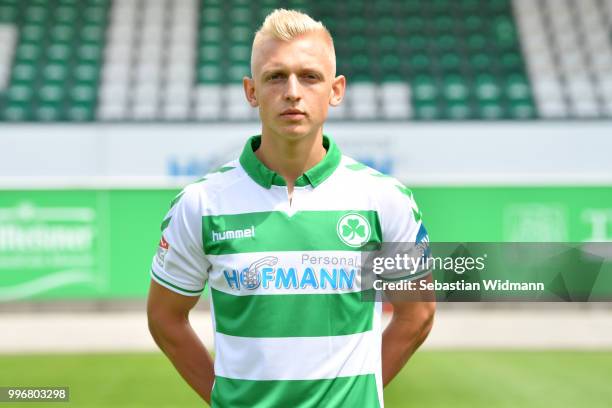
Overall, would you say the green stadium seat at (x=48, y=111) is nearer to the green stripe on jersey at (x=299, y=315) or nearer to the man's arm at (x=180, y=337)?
the man's arm at (x=180, y=337)

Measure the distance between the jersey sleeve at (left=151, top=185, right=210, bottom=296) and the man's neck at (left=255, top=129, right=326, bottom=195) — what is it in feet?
0.72

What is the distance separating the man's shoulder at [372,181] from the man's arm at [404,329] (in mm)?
294

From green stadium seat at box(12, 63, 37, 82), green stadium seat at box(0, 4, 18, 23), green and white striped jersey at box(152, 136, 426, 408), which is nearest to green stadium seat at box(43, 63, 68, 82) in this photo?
green stadium seat at box(12, 63, 37, 82)

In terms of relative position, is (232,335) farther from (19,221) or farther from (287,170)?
(19,221)

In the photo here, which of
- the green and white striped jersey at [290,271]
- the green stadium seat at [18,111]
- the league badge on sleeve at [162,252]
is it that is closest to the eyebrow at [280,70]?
the green and white striped jersey at [290,271]

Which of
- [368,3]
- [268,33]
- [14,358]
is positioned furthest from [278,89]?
[368,3]

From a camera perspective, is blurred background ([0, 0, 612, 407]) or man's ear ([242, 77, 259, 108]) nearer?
man's ear ([242, 77, 259, 108])

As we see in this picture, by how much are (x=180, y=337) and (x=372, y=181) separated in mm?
685

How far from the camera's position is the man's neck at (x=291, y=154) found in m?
2.34

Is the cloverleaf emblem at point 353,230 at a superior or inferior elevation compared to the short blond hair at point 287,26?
inferior

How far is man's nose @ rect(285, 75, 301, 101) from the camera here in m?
2.20

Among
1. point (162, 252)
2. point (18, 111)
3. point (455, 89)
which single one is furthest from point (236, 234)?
point (455, 89)

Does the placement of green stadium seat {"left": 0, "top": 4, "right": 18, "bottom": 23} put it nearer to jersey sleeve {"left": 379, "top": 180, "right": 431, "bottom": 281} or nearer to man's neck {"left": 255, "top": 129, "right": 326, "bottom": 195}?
man's neck {"left": 255, "top": 129, "right": 326, "bottom": 195}

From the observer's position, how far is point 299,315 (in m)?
2.19
